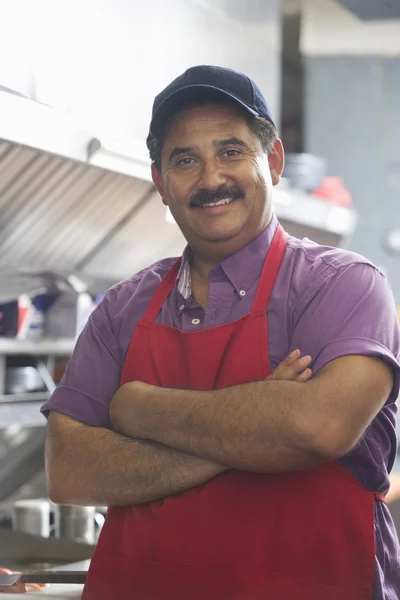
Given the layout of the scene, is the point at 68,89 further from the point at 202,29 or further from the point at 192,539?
the point at 192,539

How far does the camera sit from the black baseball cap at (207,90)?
1.34m

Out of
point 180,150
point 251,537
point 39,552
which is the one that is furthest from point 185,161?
point 39,552

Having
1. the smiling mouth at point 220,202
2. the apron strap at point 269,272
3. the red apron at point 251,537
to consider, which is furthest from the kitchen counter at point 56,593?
the smiling mouth at point 220,202

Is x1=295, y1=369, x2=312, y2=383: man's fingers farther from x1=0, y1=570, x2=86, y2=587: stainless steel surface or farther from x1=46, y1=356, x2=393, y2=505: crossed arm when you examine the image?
x1=0, y1=570, x2=86, y2=587: stainless steel surface

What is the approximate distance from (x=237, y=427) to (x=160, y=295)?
320 millimetres

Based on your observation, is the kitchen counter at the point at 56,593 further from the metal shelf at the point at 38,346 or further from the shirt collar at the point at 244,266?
the metal shelf at the point at 38,346

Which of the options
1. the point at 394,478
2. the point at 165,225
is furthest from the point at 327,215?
the point at 394,478

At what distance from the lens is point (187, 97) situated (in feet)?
4.43

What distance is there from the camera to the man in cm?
117

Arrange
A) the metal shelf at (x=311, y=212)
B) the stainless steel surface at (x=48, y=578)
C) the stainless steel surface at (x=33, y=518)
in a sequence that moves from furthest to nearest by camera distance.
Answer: the metal shelf at (x=311, y=212)
the stainless steel surface at (x=33, y=518)
the stainless steel surface at (x=48, y=578)

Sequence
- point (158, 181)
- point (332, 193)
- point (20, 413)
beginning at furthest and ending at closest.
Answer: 1. point (332, 193)
2. point (20, 413)
3. point (158, 181)

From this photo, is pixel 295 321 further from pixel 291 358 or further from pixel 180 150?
pixel 180 150

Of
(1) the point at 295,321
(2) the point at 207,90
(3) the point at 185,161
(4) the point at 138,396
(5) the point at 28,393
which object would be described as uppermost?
(2) the point at 207,90

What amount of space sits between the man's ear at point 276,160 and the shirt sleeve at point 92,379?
0.36 meters
